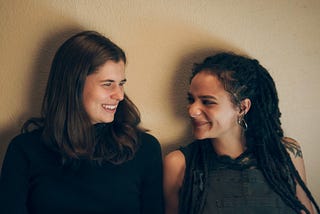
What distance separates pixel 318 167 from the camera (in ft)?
4.72

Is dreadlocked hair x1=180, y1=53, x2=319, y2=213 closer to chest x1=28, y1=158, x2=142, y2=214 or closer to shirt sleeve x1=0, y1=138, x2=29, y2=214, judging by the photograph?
chest x1=28, y1=158, x2=142, y2=214

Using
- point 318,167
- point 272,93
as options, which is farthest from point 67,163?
A: point 318,167

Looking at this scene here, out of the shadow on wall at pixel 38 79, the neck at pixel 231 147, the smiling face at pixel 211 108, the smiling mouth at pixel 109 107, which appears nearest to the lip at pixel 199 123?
the smiling face at pixel 211 108

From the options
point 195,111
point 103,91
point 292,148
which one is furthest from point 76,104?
point 292,148

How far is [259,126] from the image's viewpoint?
1.22 meters

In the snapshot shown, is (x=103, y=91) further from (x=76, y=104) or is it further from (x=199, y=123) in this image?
(x=199, y=123)

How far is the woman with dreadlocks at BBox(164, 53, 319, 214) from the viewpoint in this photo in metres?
1.15

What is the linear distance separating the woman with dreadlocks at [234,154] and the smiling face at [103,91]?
29 cm

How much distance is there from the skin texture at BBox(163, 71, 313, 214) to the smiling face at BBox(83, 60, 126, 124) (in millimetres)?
286

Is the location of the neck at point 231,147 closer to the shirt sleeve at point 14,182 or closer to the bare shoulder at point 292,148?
the bare shoulder at point 292,148

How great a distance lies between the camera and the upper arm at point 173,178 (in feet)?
4.14

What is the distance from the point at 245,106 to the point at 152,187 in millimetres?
485

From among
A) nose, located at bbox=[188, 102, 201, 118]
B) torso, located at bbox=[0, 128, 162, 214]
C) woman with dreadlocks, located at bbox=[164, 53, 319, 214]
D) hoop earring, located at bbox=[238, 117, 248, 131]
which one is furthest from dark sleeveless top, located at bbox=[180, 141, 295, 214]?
torso, located at bbox=[0, 128, 162, 214]

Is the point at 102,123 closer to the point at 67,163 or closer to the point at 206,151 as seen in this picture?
the point at 67,163
